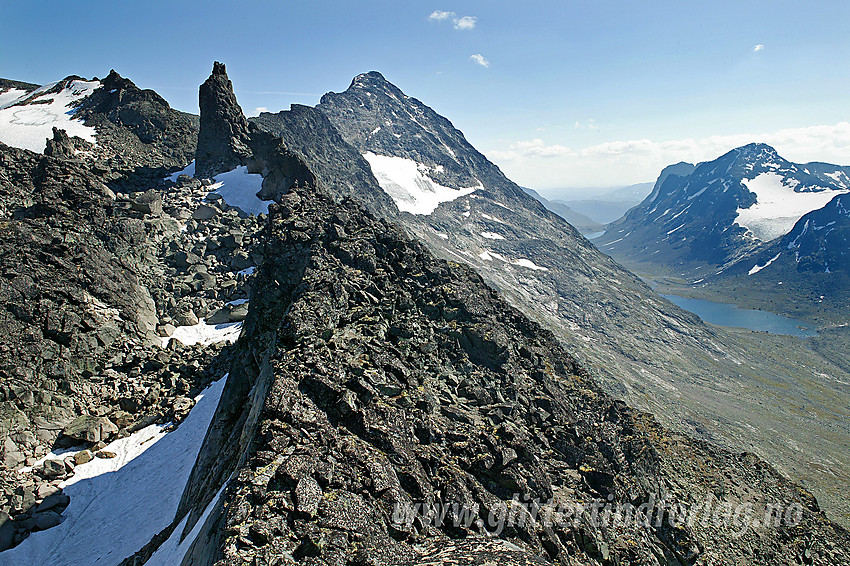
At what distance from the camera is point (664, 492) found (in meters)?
23.0

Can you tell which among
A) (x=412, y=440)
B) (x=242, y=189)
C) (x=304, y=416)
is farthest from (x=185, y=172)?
(x=412, y=440)

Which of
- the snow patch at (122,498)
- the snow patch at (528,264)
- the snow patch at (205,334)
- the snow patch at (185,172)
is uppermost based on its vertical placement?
the snow patch at (185,172)

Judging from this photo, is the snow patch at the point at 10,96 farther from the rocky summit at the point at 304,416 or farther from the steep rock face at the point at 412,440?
the steep rock face at the point at 412,440

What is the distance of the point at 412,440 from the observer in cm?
1505

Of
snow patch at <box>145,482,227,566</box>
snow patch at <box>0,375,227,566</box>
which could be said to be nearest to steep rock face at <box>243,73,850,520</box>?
snow patch at <box>0,375,227,566</box>

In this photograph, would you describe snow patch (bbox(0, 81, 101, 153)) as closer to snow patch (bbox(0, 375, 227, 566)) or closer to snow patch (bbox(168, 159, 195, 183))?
snow patch (bbox(168, 159, 195, 183))

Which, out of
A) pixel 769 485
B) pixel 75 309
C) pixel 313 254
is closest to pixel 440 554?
pixel 313 254

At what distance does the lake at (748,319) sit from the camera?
508 feet

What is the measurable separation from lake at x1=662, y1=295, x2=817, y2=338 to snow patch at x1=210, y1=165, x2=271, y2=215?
17454cm

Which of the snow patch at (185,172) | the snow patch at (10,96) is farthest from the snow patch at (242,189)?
the snow patch at (10,96)

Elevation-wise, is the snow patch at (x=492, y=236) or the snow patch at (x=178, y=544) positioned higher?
the snow patch at (x=492, y=236)

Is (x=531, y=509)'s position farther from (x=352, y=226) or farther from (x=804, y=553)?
(x=804, y=553)

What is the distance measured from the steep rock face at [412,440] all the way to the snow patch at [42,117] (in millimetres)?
56339

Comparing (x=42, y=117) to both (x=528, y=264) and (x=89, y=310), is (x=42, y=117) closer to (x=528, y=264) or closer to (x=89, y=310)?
(x=89, y=310)
